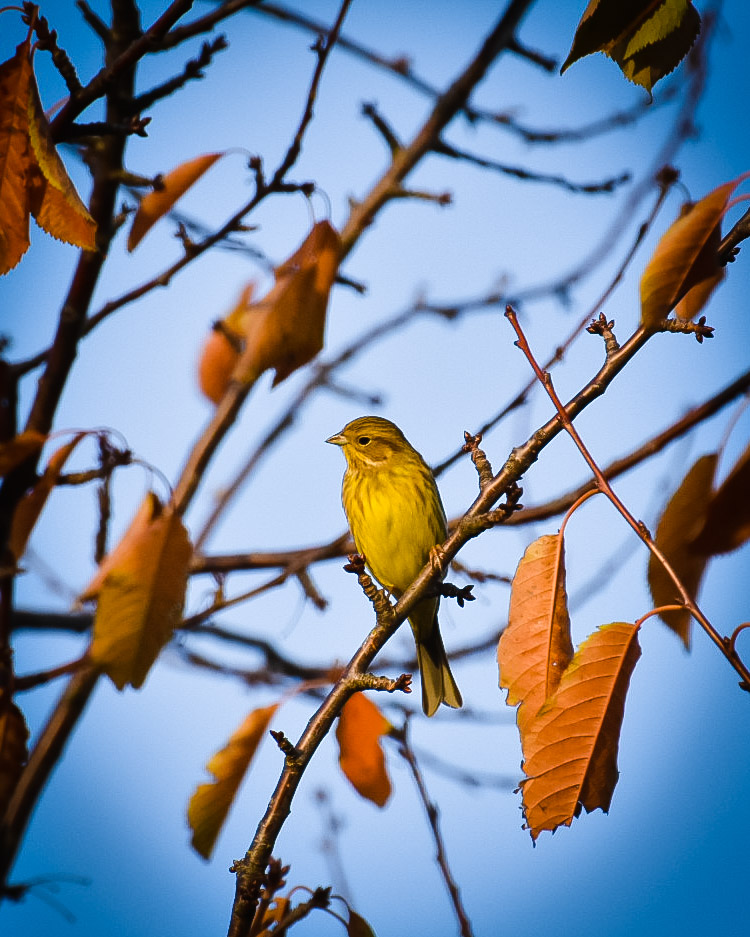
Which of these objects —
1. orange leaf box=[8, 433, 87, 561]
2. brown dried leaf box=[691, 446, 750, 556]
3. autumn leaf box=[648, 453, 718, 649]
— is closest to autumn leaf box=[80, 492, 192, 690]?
orange leaf box=[8, 433, 87, 561]

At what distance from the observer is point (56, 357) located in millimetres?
3881

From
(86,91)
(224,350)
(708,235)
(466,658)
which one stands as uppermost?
(224,350)

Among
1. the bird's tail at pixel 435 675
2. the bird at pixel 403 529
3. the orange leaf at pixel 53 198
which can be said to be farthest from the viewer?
the bird at pixel 403 529

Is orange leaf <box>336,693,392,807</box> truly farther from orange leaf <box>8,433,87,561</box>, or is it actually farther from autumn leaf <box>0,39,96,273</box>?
autumn leaf <box>0,39,96,273</box>

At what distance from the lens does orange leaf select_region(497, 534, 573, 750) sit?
2.25 m

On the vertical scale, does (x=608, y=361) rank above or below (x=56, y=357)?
below

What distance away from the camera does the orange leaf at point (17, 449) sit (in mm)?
3148

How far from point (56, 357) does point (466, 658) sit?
3156 millimetres

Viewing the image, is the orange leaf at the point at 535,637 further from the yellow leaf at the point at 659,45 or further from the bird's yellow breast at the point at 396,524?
the bird's yellow breast at the point at 396,524

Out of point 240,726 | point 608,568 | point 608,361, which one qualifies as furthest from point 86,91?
point 608,568

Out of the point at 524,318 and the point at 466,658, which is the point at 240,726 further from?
the point at 524,318

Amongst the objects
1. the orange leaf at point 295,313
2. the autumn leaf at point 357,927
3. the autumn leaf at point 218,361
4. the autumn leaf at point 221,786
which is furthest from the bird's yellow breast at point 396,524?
the autumn leaf at point 357,927

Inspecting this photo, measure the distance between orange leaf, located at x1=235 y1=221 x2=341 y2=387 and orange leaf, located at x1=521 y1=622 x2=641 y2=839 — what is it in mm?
1462

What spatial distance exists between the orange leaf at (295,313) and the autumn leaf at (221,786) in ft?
3.79
